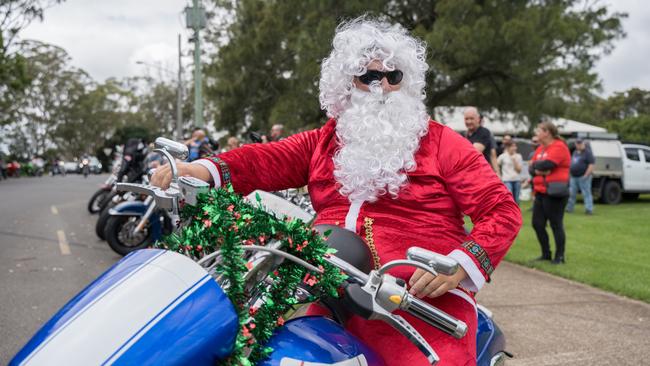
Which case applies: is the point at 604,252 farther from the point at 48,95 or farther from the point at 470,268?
the point at 48,95

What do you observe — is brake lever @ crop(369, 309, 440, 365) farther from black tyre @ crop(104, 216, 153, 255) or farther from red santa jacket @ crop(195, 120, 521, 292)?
black tyre @ crop(104, 216, 153, 255)

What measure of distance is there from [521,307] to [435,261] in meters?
4.41

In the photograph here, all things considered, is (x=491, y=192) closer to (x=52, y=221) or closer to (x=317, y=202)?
(x=317, y=202)

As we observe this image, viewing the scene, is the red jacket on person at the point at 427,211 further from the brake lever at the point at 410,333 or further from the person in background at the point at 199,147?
the person in background at the point at 199,147

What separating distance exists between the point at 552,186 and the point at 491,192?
19.0ft

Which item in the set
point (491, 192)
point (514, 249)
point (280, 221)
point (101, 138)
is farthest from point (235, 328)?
point (101, 138)

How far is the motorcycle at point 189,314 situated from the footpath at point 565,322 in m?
2.78

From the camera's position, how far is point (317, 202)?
7.97ft

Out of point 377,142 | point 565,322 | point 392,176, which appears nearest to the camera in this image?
point 392,176

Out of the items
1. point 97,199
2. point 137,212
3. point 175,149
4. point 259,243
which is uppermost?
point 175,149

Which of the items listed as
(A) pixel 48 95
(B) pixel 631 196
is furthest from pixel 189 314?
(A) pixel 48 95

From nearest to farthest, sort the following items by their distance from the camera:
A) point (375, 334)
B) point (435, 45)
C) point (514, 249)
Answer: point (375, 334) → point (514, 249) → point (435, 45)

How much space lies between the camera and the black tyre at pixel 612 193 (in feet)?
59.6

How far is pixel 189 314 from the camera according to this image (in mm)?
1415
